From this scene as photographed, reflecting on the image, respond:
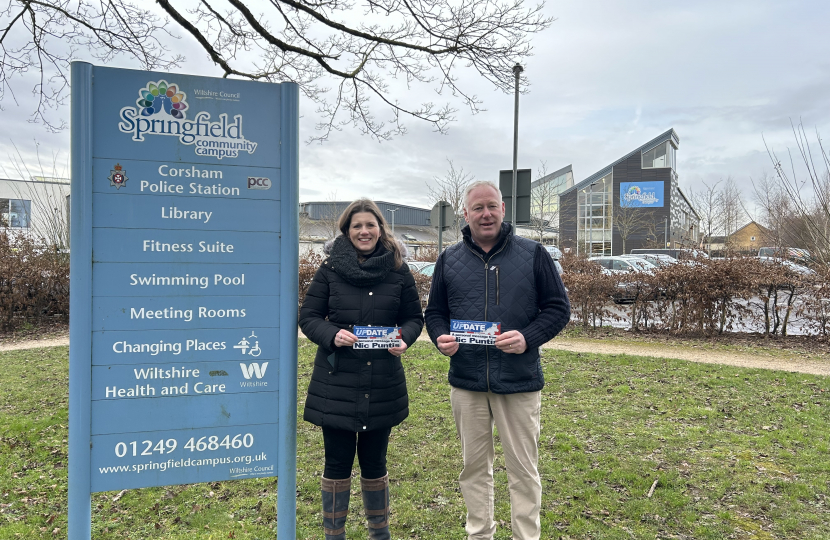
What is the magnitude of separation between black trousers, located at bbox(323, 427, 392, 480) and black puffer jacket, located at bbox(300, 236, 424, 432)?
0.11m

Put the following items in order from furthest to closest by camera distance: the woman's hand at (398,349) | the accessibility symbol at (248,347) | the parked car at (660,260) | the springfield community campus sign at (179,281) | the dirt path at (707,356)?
1. the parked car at (660,260)
2. the dirt path at (707,356)
3. the woman's hand at (398,349)
4. the accessibility symbol at (248,347)
5. the springfield community campus sign at (179,281)

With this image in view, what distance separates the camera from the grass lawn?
3398 mm

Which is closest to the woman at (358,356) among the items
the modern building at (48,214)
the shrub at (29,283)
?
the shrub at (29,283)

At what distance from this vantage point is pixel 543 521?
3.46 metres

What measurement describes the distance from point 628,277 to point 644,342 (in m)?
1.63

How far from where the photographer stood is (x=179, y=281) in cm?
238

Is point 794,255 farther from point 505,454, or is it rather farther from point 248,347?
point 248,347

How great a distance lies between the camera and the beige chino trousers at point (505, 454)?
2828 millimetres

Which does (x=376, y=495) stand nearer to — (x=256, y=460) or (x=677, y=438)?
(x=256, y=460)

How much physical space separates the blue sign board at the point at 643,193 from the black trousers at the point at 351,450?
185 ft

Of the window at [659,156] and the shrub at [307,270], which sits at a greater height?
the window at [659,156]

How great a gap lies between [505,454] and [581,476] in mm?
1645

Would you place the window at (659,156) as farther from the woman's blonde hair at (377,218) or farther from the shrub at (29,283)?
the woman's blonde hair at (377,218)

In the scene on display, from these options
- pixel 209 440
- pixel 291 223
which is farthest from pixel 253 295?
pixel 209 440
